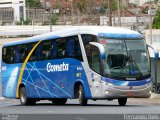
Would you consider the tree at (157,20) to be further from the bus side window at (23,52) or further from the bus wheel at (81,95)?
the bus wheel at (81,95)

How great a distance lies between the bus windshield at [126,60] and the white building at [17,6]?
89.7m

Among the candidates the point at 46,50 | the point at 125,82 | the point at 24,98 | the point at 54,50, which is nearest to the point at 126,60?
the point at 125,82

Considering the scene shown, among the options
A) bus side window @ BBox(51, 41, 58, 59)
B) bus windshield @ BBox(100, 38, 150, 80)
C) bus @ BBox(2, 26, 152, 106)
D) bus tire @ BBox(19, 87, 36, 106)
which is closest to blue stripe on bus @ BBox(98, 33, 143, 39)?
bus @ BBox(2, 26, 152, 106)

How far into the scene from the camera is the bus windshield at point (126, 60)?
28.9 m

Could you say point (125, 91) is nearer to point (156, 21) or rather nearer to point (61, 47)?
point (61, 47)

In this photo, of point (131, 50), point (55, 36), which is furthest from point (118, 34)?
point (55, 36)

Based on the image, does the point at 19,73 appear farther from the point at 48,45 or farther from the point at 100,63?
the point at 100,63

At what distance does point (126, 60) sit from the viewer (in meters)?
29.1

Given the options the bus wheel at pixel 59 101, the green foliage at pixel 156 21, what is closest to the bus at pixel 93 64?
the bus wheel at pixel 59 101

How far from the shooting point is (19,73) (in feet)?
116

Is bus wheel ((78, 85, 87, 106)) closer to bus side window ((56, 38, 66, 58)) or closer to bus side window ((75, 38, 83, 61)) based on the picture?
bus side window ((75, 38, 83, 61))

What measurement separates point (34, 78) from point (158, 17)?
54.2 m

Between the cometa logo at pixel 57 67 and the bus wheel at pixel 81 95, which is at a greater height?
the cometa logo at pixel 57 67

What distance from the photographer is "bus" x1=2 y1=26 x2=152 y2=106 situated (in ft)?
95.1
